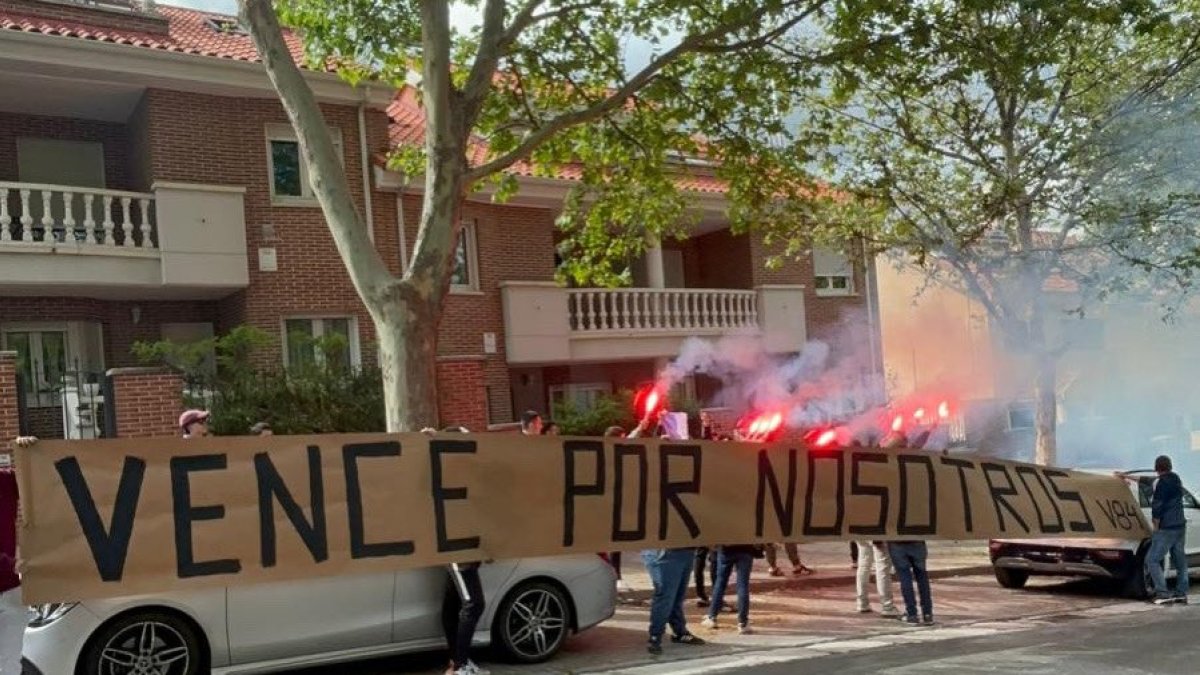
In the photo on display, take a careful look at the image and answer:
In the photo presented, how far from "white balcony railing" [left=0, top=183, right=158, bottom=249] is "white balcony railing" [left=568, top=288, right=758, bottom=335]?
7303 mm

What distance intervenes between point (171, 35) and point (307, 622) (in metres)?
12.2

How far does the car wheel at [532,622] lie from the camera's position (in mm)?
7988

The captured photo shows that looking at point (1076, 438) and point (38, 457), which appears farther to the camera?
point (1076, 438)

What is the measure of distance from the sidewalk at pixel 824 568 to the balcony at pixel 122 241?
287 inches

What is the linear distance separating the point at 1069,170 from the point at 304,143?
10.3m

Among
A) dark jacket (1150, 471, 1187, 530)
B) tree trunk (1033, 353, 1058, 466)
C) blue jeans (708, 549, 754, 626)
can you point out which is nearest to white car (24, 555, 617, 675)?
blue jeans (708, 549, 754, 626)

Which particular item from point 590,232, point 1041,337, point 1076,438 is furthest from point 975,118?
point 1076,438

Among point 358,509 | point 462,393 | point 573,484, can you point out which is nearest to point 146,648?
point 358,509

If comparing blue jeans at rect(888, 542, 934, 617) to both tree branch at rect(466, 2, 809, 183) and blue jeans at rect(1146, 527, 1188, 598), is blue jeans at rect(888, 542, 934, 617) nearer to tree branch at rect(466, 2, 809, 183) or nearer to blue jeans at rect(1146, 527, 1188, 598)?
blue jeans at rect(1146, 527, 1188, 598)

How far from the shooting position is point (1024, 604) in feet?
36.7

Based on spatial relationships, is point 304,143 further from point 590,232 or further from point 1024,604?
point 1024,604

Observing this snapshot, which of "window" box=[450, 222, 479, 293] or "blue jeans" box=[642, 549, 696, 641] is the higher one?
"window" box=[450, 222, 479, 293]

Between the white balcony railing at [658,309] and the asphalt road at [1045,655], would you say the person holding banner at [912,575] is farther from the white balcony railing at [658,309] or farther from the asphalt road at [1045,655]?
the white balcony railing at [658,309]

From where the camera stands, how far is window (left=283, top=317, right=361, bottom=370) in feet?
48.6
